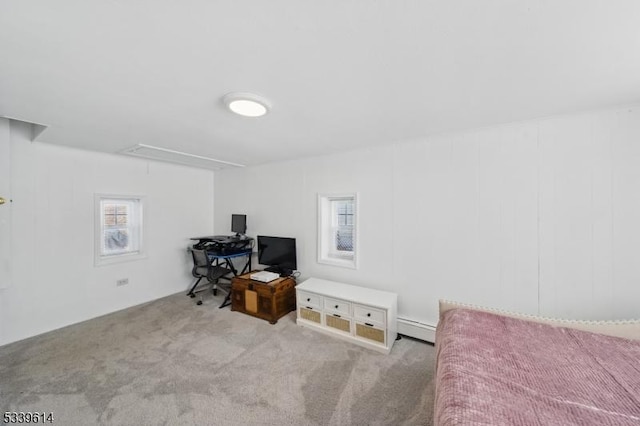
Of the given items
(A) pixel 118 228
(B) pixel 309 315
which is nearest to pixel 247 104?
(B) pixel 309 315

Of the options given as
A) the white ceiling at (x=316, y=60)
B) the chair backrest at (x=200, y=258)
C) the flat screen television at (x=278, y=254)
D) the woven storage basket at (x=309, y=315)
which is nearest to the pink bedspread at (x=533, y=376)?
the woven storage basket at (x=309, y=315)

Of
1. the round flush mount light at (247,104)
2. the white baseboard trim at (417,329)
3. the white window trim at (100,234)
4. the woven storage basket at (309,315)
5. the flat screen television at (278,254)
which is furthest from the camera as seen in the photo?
the flat screen television at (278,254)

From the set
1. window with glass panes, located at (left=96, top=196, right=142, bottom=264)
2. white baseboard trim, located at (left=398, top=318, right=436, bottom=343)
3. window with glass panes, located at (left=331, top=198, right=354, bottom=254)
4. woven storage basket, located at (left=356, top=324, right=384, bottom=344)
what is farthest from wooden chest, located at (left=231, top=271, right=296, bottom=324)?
window with glass panes, located at (left=96, top=196, right=142, bottom=264)

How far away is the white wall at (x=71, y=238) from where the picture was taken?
2576 millimetres

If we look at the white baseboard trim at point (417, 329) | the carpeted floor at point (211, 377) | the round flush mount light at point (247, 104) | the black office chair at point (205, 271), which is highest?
the round flush mount light at point (247, 104)

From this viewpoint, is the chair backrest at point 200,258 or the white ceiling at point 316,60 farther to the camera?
the chair backrest at point 200,258

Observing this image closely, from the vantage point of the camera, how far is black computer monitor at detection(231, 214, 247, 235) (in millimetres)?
3957

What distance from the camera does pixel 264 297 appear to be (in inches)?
120

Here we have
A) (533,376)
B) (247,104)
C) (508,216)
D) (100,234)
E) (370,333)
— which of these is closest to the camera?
(533,376)

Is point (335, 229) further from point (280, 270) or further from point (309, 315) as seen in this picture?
point (309, 315)

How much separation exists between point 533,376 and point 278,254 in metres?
2.90

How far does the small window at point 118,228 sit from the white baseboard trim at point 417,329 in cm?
380

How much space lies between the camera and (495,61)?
1250 mm

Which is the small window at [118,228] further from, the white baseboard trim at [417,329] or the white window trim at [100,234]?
the white baseboard trim at [417,329]
